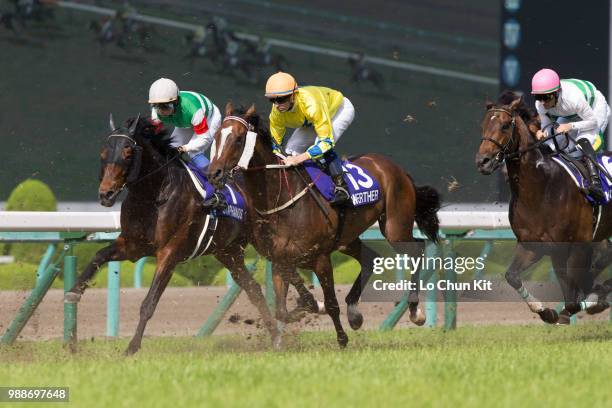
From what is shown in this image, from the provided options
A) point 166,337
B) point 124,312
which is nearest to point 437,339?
point 166,337

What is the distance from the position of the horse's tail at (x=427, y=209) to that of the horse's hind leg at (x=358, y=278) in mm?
448

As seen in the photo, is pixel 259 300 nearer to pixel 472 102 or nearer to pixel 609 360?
pixel 609 360

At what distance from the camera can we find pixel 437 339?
8.31 metres

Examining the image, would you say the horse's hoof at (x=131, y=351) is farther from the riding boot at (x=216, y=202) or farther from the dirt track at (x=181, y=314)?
the dirt track at (x=181, y=314)

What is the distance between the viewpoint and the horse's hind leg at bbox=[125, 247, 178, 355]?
683 centimetres

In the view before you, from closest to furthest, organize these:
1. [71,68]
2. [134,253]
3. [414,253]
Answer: [134,253]
[414,253]
[71,68]

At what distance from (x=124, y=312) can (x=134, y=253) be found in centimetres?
249

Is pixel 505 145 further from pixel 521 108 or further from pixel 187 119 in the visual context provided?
pixel 187 119

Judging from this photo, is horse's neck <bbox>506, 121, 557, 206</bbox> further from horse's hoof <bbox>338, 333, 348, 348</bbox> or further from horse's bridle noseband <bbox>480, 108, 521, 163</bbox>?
horse's hoof <bbox>338, 333, 348, 348</bbox>

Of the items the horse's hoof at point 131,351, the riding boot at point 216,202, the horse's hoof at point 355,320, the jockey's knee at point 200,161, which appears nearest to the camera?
the horse's hoof at point 131,351

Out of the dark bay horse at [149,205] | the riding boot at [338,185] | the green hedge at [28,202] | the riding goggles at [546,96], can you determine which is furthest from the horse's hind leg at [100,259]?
the green hedge at [28,202]

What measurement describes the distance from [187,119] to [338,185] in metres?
0.93

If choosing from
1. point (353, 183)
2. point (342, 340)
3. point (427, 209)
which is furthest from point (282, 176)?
point (427, 209)

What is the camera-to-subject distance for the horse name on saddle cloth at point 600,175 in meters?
7.94
